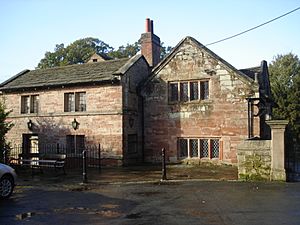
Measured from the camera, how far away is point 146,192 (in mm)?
11242

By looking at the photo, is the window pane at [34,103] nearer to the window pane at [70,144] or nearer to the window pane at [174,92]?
the window pane at [70,144]

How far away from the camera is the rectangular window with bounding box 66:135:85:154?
21.2 m

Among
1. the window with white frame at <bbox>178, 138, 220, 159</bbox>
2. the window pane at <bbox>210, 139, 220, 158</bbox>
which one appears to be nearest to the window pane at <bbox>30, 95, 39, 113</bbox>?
the window with white frame at <bbox>178, 138, 220, 159</bbox>

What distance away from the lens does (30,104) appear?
22.8 m

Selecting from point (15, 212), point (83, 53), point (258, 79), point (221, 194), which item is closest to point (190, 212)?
point (221, 194)

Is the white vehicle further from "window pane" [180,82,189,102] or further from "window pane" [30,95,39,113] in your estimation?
"window pane" [30,95,39,113]

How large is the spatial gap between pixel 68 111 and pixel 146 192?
1187cm

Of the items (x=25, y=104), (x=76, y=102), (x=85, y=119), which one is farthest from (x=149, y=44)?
(x=25, y=104)

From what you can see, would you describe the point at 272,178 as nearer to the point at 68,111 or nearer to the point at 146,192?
the point at 146,192

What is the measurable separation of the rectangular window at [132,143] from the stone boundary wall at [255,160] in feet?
29.5

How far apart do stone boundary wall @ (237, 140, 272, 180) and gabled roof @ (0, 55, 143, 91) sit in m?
9.49

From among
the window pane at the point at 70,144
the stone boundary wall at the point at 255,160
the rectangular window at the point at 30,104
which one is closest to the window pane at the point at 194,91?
the stone boundary wall at the point at 255,160

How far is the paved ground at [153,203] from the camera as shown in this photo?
7758mm

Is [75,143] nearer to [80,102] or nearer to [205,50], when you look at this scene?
[80,102]
